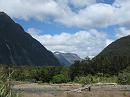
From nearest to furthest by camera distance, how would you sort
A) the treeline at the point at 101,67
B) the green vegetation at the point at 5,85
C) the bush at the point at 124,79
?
the green vegetation at the point at 5,85
the bush at the point at 124,79
the treeline at the point at 101,67

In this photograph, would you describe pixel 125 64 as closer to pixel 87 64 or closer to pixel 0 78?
pixel 87 64

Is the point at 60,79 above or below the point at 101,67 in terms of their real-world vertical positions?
below

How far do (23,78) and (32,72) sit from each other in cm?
506

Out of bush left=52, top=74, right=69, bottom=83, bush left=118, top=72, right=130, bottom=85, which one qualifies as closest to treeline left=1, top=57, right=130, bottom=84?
bush left=52, top=74, right=69, bottom=83

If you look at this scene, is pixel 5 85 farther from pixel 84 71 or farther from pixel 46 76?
pixel 46 76

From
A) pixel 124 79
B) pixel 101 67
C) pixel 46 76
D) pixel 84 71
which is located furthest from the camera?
pixel 46 76

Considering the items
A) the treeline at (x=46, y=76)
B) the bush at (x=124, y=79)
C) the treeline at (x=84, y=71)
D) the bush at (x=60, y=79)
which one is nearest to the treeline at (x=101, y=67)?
the treeline at (x=84, y=71)

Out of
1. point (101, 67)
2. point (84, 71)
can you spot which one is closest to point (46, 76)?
point (84, 71)

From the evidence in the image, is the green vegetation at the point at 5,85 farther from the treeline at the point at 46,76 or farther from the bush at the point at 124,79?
the treeline at the point at 46,76

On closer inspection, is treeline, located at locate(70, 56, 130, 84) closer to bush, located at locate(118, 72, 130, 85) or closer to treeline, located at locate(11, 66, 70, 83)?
treeline, located at locate(11, 66, 70, 83)

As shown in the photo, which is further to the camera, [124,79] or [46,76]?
[46,76]

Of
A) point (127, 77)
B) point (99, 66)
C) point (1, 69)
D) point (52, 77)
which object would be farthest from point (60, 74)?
point (1, 69)

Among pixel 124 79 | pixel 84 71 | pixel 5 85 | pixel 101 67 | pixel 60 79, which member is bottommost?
pixel 5 85

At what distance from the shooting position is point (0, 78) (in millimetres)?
12148
